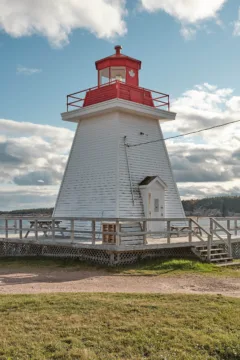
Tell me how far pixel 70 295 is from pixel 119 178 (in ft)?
27.9

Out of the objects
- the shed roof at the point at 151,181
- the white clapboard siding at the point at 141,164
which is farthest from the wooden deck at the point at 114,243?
the shed roof at the point at 151,181

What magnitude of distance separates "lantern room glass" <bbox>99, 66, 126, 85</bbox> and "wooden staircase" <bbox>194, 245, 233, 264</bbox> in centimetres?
841

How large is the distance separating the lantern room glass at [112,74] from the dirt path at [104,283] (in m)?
9.65

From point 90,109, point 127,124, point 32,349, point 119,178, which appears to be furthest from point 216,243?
point 32,349

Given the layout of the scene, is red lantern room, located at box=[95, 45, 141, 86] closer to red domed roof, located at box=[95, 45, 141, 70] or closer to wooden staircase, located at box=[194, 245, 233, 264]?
red domed roof, located at box=[95, 45, 141, 70]

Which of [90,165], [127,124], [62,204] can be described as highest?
[127,124]

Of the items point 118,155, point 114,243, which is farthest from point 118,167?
point 114,243

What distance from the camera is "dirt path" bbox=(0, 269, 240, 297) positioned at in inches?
392

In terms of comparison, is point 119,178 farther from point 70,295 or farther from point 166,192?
point 70,295

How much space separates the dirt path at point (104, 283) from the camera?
32.7 ft

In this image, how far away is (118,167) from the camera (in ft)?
56.0

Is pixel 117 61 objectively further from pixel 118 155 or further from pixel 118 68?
pixel 118 155

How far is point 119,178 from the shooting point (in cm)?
1698

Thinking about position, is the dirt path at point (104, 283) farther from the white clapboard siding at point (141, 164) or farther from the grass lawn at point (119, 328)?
the white clapboard siding at point (141, 164)
